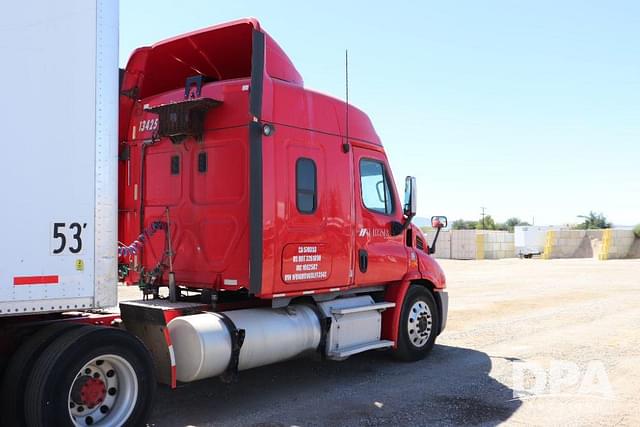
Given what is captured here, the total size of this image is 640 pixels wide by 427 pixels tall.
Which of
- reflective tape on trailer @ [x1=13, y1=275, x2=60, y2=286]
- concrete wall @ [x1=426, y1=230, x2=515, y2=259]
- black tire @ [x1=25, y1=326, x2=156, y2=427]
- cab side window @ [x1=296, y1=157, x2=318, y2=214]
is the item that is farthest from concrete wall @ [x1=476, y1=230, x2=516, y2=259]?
reflective tape on trailer @ [x1=13, y1=275, x2=60, y2=286]

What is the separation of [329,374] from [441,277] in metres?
2.28

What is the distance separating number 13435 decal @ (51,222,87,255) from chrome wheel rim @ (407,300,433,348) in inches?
189

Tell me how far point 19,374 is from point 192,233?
2.62 m

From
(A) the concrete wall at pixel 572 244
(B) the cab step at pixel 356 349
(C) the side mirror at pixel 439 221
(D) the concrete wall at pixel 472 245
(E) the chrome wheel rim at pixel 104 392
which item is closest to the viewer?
(E) the chrome wheel rim at pixel 104 392

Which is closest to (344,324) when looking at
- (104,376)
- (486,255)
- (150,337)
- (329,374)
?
(329,374)

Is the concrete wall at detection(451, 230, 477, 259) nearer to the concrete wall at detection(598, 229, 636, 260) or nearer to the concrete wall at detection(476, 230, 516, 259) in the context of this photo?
the concrete wall at detection(476, 230, 516, 259)

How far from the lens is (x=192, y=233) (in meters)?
6.65

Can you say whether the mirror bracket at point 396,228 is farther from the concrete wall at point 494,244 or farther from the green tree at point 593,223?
Result: the green tree at point 593,223

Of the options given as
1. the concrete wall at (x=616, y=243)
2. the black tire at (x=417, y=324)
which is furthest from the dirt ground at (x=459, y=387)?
the concrete wall at (x=616, y=243)

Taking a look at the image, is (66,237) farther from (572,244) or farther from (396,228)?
(572,244)

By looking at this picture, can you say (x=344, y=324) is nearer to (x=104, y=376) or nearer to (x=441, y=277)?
(x=441, y=277)

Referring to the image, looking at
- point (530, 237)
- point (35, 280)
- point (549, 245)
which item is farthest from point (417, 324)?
point (530, 237)

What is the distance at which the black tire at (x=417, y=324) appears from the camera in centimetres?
795

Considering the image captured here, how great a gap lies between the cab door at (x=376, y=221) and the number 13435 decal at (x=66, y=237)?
364 centimetres
